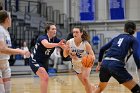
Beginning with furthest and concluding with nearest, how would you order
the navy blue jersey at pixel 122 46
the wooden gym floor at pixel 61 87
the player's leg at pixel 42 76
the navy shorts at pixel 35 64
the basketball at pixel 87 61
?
the wooden gym floor at pixel 61 87, the basketball at pixel 87 61, the navy shorts at pixel 35 64, the player's leg at pixel 42 76, the navy blue jersey at pixel 122 46

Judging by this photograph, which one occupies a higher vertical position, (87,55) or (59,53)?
(87,55)

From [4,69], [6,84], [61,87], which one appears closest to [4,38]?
[4,69]

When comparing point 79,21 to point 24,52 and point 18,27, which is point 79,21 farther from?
point 24,52

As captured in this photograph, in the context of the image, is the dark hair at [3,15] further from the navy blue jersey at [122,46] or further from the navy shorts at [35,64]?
the navy shorts at [35,64]

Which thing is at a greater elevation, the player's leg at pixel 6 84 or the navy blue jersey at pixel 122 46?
the navy blue jersey at pixel 122 46

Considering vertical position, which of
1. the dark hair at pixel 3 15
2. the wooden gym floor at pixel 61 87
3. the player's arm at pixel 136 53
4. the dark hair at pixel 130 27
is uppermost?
the dark hair at pixel 3 15

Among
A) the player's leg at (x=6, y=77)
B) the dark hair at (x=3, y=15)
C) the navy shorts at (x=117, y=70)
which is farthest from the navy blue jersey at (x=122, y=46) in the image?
the dark hair at (x=3, y=15)

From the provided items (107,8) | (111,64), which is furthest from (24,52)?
(107,8)

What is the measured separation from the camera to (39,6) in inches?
998

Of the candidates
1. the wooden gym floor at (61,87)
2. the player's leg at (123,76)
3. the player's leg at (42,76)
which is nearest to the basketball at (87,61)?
the player's leg at (42,76)

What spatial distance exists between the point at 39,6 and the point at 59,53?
17.3ft

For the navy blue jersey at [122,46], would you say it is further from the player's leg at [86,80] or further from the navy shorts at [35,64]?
the navy shorts at [35,64]

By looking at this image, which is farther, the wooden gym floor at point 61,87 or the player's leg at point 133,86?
the wooden gym floor at point 61,87

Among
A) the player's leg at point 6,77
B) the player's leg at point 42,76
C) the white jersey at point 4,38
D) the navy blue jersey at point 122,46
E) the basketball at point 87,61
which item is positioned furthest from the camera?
the basketball at point 87,61
